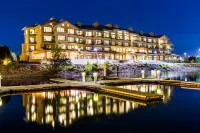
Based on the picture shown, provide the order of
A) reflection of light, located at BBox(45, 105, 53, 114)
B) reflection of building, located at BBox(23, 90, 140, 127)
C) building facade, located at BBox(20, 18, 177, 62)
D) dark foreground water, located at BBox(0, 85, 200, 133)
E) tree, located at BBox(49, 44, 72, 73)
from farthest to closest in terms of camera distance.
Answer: building facade, located at BBox(20, 18, 177, 62)
tree, located at BBox(49, 44, 72, 73)
reflection of light, located at BBox(45, 105, 53, 114)
reflection of building, located at BBox(23, 90, 140, 127)
dark foreground water, located at BBox(0, 85, 200, 133)

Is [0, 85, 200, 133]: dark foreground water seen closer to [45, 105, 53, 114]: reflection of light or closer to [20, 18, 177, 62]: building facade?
[45, 105, 53, 114]: reflection of light

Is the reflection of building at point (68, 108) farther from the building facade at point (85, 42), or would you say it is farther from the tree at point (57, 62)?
the building facade at point (85, 42)

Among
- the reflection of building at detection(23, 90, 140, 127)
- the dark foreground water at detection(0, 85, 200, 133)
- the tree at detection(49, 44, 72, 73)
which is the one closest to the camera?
the dark foreground water at detection(0, 85, 200, 133)

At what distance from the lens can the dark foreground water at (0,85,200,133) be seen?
1029 centimetres

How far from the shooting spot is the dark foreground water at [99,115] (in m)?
10.3

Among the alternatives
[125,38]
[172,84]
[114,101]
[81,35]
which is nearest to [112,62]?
[81,35]

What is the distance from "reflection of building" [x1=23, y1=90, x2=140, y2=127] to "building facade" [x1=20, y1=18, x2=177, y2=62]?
3884 cm

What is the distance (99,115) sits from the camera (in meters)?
12.4

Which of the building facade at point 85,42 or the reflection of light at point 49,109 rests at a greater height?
the building facade at point 85,42

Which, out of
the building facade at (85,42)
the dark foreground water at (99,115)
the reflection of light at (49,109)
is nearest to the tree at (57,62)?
the building facade at (85,42)

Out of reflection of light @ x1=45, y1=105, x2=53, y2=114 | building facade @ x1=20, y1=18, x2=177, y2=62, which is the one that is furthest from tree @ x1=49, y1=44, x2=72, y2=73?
reflection of light @ x1=45, y1=105, x2=53, y2=114

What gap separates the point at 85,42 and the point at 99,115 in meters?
53.8

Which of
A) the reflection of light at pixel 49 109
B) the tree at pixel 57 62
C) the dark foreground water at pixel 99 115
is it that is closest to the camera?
the dark foreground water at pixel 99 115

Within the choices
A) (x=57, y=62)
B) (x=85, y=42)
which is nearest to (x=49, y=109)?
(x=57, y=62)
